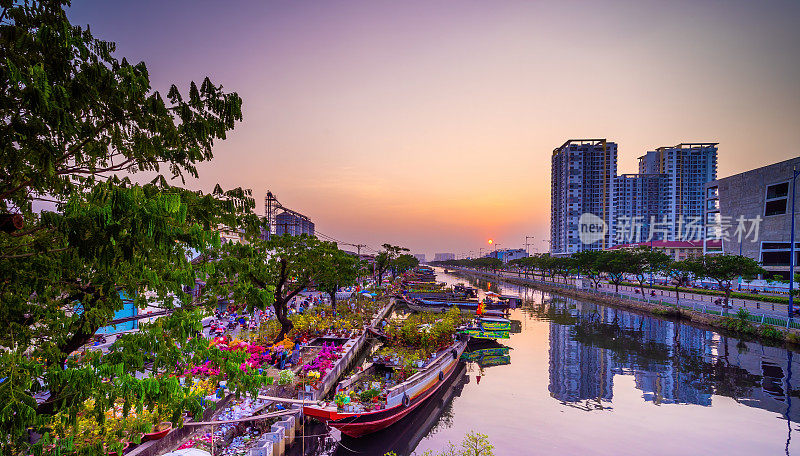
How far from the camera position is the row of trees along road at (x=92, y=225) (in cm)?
386

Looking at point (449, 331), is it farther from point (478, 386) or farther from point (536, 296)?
point (536, 296)

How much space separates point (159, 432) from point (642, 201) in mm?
183316

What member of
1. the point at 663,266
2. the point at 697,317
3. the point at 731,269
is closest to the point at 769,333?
the point at 697,317

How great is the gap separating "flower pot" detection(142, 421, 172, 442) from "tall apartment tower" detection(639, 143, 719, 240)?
605 feet

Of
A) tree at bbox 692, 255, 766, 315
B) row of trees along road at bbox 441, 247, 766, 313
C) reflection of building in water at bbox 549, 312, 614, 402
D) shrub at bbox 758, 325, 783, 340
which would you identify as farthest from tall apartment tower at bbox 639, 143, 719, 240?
reflection of building in water at bbox 549, 312, 614, 402

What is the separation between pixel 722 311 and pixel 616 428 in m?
29.3

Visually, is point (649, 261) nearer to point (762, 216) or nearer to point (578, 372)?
point (762, 216)

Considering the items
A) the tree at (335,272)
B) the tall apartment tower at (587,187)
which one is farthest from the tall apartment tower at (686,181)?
the tree at (335,272)

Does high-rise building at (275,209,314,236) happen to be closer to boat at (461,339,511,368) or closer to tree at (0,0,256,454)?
boat at (461,339,511,368)

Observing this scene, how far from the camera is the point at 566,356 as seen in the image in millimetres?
29406

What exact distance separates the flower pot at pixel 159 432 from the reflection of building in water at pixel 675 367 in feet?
63.4

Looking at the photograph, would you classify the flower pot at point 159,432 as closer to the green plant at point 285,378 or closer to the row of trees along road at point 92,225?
the green plant at point 285,378

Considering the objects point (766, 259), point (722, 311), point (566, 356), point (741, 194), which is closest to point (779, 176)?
point (741, 194)

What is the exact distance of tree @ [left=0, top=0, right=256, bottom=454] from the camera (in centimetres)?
384
